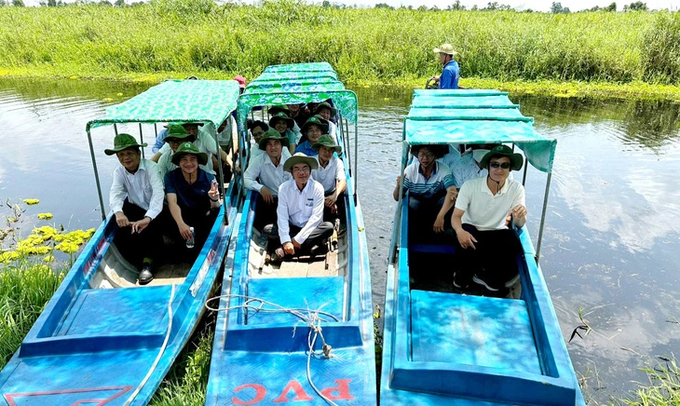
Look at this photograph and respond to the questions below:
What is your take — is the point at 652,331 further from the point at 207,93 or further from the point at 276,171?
the point at 207,93

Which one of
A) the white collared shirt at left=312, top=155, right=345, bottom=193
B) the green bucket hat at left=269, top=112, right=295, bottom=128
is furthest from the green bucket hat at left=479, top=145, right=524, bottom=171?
the green bucket hat at left=269, top=112, right=295, bottom=128

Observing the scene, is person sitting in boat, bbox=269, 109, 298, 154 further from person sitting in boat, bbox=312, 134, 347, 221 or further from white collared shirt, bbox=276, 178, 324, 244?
white collared shirt, bbox=276, 178, 324, 244

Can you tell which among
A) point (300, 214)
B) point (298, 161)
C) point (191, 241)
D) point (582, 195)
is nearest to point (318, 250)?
point (300, 214)

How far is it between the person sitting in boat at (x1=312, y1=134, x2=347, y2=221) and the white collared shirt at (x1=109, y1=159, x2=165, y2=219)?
1.75 m

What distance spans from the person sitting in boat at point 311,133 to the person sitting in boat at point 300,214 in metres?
1.05

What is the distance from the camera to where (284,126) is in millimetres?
6734

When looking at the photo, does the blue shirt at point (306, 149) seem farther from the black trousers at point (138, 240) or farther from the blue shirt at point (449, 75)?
the blue shirt at point (449, 75)

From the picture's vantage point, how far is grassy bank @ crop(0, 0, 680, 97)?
54.4 ft

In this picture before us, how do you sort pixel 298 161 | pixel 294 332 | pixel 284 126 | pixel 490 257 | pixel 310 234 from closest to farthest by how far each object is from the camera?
pixel 294 332 < pixel 490 257 < pixel 298 161 < pixel 310 234 < pixel 284 126

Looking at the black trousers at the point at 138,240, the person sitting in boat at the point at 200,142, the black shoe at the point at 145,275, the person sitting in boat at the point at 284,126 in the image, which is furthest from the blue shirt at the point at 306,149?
the black shoe at the point at 145,275

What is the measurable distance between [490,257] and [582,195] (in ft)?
16.0

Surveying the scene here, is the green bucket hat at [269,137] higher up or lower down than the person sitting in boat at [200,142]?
higher up

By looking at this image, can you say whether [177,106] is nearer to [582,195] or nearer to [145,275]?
[145,275]

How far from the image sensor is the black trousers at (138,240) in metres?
5.00
